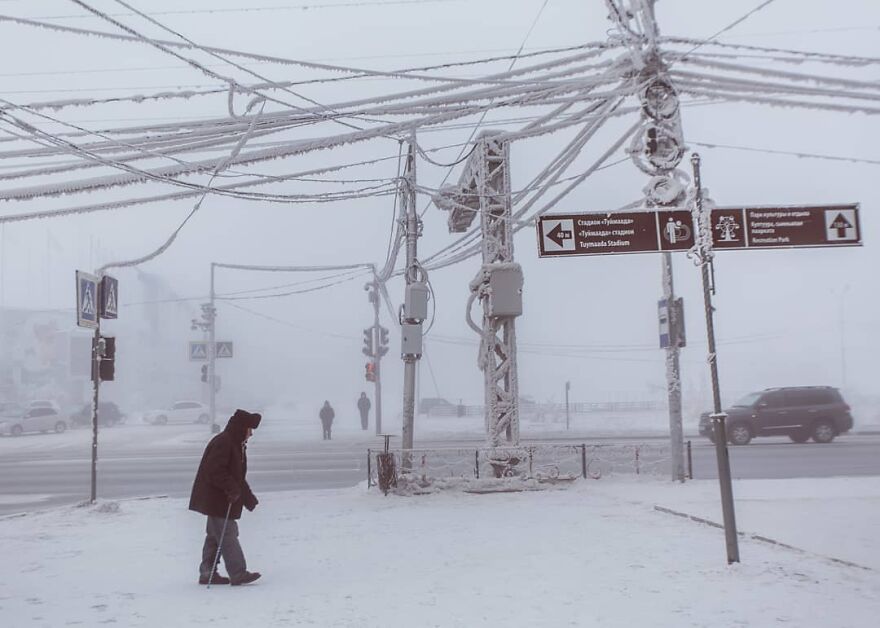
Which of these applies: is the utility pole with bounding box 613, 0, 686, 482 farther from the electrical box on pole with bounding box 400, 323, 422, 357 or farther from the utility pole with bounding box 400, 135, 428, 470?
the electrical box on pole with bounding box 400, 323, 422, 357

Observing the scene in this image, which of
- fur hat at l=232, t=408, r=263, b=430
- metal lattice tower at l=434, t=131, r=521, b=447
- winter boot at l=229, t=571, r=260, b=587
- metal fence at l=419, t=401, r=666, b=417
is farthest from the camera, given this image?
metal fence at l=419, t=401, r=666, b=417

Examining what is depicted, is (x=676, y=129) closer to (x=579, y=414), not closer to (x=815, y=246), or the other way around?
(x=815, y=246)

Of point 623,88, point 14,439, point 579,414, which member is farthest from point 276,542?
point 579,414

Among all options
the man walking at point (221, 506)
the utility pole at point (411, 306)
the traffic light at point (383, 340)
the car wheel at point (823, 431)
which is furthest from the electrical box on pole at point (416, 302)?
the traffic light at point (383, 340)

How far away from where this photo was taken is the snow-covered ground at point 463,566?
222 inches

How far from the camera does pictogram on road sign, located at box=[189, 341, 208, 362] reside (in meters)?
36.8

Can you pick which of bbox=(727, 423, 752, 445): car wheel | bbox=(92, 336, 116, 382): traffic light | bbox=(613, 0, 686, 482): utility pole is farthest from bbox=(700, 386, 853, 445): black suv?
bbox=(92, 336, 116, 382): traffic light

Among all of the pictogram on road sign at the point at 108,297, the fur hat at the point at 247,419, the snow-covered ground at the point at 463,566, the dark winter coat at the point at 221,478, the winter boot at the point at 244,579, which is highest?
the pictogram on road sign at the point at 108,297

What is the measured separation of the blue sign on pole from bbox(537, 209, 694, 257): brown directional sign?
874cm

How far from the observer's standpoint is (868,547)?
7.75m

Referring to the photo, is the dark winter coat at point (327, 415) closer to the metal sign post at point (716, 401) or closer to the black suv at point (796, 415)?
the black suv at point (796, 415)

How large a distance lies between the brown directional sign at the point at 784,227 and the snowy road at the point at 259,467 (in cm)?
993

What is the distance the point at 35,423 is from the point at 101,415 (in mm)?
8515

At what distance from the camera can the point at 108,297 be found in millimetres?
13570
